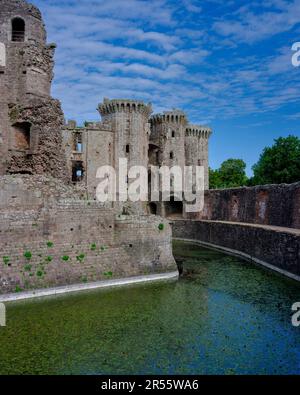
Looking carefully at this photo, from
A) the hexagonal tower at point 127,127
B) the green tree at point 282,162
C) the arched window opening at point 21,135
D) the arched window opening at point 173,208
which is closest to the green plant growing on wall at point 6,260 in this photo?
the arched window opening at point 21,135

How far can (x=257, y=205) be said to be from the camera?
84.0ft

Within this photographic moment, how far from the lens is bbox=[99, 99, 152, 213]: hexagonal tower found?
33188 mm

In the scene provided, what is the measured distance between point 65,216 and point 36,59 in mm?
7045

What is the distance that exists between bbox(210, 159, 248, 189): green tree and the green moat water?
161 feet

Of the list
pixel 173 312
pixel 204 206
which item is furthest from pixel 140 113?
pixel 173 312

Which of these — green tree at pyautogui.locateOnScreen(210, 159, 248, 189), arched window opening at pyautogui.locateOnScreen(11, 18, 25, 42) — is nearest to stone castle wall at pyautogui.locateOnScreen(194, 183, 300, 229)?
arched window opening at pyautogui.locateOnScreen(11, 18, 25, 42)

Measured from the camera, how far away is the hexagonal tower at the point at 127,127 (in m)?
33.2

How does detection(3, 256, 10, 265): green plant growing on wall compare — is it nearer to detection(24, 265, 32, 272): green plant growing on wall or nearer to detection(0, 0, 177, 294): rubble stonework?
detection(0, 0, 177, 294): rubble stonework

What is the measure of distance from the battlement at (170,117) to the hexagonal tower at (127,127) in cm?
423
